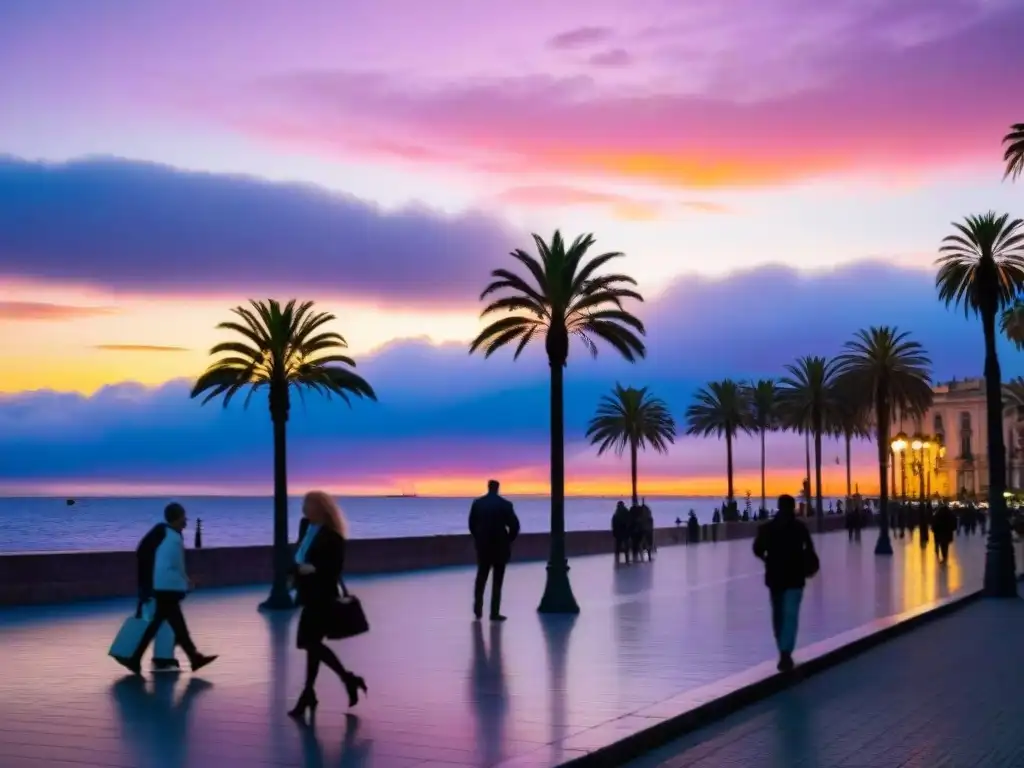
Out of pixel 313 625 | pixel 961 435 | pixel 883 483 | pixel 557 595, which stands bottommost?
pixel 557 595

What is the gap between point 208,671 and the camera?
560 inches

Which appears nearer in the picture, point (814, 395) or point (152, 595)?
point (152, 595)

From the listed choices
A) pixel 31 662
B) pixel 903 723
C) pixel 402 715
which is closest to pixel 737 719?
pixel 903 723

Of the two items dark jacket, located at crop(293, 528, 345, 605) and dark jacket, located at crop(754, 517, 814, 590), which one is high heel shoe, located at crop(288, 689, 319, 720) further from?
dark jacket, located at crop(754, 517, 814, 590)

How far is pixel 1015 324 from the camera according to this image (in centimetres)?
4844

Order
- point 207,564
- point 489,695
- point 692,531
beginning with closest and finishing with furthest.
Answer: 1. point 489,695
2. point 207,564
3. point 692,531

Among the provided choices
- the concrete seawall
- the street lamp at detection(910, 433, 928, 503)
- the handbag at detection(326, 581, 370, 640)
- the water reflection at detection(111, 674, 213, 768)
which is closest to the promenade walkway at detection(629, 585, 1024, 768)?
the handbag at detection(326, 581, 370, 640)

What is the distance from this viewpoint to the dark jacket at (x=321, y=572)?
440 inches

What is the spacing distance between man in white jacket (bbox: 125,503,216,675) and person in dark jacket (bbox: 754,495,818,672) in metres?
5.66

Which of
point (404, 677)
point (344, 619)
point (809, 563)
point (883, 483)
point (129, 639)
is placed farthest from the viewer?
point (883, 483)

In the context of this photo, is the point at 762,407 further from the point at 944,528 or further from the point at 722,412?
the point at 944,528

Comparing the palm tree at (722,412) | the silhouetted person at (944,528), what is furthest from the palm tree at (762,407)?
the silhouetted person at (944,528)

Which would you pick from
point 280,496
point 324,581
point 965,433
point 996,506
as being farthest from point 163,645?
point 965,433

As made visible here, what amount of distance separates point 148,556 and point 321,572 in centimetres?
373
